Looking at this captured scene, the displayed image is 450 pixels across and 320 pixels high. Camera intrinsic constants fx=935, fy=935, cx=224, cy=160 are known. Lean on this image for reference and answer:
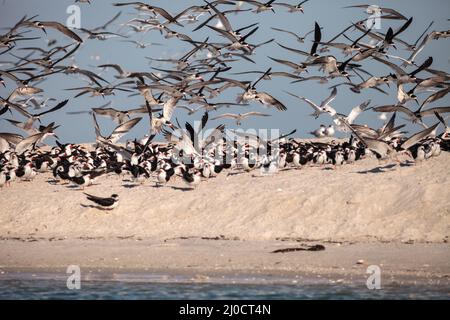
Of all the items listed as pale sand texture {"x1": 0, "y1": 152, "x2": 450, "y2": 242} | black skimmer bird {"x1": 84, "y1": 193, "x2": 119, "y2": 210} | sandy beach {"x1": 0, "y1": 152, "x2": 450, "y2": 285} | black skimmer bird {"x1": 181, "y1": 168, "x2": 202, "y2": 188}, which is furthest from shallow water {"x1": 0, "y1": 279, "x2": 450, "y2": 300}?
black skimmer bird {"x1": 181, "y1": 168, "x2": 202, "y2": 188}

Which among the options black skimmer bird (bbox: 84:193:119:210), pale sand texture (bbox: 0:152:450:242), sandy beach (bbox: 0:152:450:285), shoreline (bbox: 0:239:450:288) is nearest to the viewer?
shoreline (bbox: 0:239:450:288)

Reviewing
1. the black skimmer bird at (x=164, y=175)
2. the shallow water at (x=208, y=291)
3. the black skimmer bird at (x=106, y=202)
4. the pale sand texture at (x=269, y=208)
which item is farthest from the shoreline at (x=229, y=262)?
the black skimmer bird at (x=164, y=175)

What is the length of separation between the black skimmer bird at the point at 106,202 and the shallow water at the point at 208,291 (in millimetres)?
7977

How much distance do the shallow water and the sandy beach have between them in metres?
0.97

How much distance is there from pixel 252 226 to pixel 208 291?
681 centimetres

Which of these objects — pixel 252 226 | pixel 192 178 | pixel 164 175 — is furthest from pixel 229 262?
pixel 164 175

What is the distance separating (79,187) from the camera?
3112cm

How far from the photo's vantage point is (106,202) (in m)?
27.0

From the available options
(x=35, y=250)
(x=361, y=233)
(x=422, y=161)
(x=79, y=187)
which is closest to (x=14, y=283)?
(x=35, y=250)

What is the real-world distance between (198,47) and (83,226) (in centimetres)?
707

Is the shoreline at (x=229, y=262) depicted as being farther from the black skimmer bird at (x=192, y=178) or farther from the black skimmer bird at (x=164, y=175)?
the black skimmer bird at (x=164, y=175)

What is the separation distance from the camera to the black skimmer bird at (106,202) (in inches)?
1061

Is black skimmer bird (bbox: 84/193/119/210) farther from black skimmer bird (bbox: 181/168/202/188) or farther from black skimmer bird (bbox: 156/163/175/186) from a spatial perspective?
black skimmer bird (bbox: 156/163/175/186)

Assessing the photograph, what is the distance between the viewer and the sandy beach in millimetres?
20203
